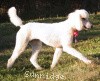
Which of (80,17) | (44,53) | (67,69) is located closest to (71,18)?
(80,17)

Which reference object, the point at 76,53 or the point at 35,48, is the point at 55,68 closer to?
the point at 35,48

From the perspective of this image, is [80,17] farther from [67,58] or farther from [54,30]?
[67,58]

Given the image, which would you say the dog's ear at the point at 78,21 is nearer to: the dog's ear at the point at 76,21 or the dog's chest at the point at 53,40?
the dog's ear at the point at 76,21

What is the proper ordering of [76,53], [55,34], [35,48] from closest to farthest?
[76,53] → [55,34] → [35,48]

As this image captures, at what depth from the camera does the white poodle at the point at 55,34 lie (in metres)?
8.82

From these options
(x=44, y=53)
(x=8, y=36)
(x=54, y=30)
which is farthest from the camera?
(x=8, y=36)

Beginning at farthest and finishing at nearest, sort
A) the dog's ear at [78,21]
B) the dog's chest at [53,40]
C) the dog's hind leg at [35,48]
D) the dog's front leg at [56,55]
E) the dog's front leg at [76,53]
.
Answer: the dog's hind leg at [35,48]
the dog's front leg at [56,55]
the dog's chest at [53,40]
the dog's ear at [78,21]
the dog's front leg at [76,53]

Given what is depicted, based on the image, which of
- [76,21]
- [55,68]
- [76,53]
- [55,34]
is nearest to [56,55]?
[55,68]

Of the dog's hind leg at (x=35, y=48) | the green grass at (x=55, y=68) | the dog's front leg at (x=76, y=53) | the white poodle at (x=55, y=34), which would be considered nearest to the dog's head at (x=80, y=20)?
the white poodle at (x=55, y=34)

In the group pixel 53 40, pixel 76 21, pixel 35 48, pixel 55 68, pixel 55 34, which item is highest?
pixel 76 21

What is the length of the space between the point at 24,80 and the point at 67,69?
121 centimetres

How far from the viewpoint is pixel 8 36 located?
1745 centimetres

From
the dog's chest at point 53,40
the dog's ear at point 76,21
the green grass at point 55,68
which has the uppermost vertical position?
the dog's ear at point 76,21

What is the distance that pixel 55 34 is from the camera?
9180 millimetres
